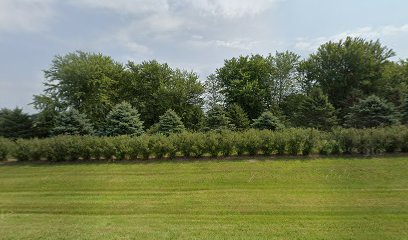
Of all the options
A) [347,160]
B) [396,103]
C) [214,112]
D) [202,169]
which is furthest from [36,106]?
[396,103]

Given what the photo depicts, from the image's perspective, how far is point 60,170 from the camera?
54.4 ft

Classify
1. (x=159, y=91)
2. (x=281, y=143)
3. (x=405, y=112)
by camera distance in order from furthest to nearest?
1. (x=159, y=91)
2. (x=405, y=112)
3. (x=281, y=143)

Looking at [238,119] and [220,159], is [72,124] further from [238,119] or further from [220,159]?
[220,159]

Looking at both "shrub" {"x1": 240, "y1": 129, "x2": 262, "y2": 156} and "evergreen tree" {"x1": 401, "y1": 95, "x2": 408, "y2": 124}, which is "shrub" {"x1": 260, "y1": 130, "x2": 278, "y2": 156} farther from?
"evergreen tree" {"x1": 401, "y1": 95, "x2": 408, "y2": 124}

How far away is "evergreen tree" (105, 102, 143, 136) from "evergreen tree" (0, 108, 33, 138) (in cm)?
793

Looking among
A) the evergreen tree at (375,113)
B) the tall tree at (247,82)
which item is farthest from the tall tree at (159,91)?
the evergreen tree at (375,113)

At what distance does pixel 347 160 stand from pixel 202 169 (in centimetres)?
655

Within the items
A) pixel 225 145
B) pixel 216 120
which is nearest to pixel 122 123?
pixel 216 120

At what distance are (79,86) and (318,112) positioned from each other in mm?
22247

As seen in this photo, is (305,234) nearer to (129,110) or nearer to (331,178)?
(331,178)

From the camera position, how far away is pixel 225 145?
661 inches

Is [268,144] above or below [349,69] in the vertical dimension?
below

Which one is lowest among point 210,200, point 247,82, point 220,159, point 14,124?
point 210,200

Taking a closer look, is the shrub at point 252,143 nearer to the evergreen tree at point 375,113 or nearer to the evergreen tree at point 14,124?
the evergreen tree at point 375,113
